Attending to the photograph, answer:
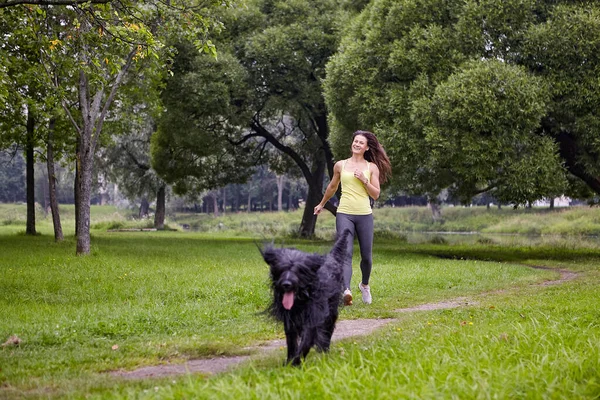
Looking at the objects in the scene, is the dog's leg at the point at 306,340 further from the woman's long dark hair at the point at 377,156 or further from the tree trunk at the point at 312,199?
the tree trunk at the point at 312,199

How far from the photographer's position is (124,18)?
459 inches

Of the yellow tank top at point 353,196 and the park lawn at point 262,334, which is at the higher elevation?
the yellow tank top at point 353,196

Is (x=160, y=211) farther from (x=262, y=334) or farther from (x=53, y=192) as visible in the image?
(x=262, y=334)

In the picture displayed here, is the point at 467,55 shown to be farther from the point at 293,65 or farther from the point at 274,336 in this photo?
the point at 274,336

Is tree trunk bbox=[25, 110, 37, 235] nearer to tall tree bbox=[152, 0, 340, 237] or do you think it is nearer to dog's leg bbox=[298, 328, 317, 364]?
tall tree bbox=[152, 0, 340, 237]

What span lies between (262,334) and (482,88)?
14.2 metres

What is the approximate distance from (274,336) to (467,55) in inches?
664

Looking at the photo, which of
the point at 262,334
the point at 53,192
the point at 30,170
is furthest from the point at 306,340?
the point at 30,170

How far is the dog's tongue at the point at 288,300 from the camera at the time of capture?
5.17 metres

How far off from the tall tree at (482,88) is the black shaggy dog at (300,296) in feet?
49.8

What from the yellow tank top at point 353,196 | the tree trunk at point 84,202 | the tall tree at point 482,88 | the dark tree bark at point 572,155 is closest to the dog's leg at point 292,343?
the yellow tank top at point 353,196

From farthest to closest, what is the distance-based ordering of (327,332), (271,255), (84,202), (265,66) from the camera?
1. (265,66)
2. (84,202)
3. (327,332)
4. (271,255)

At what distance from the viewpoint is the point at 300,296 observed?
5.38m

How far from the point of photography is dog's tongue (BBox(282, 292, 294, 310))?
517 cm
